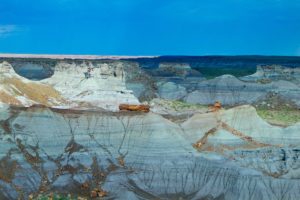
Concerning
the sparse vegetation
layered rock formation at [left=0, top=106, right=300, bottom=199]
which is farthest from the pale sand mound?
layered rock formation at [left=0, top=106, right=300, bottom=199]

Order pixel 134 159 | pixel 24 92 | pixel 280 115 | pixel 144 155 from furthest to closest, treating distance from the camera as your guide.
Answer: pixel 24 92, pixel 280 115, pixel 144 155, pixel 134 159

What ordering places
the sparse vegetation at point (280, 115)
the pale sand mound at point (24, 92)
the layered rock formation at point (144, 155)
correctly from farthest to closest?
the pale sand mound at point (24, 92) < the sparse vegetation at point (280, 115) < the layered rock formation at point (144, 155)

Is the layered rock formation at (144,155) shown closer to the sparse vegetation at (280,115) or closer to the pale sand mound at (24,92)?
the sparse vegetation at (280,115)

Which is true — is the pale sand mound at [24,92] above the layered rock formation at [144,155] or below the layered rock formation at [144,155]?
above

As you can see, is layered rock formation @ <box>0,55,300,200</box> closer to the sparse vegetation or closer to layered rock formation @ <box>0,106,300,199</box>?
layered rock formation @ <box>0,106,300,199</box>

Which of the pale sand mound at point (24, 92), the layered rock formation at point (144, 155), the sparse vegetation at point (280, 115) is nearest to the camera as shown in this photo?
the layered rock formation at point (144, 155)

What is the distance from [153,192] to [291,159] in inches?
439

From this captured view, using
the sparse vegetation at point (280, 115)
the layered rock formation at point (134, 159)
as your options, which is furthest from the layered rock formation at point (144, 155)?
the sparse vegetation at point (280, 115)

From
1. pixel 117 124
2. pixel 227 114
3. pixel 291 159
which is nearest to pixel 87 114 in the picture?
pixel 117 124

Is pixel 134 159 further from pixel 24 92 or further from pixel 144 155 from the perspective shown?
pixel 24 92

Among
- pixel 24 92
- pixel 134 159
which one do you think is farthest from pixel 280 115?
pixel 134 159

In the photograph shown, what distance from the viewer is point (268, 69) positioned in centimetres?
11394

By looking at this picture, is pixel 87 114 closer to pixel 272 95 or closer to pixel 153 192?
pixel 153 192

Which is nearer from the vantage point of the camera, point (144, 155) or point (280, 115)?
point (144, 155)
